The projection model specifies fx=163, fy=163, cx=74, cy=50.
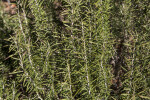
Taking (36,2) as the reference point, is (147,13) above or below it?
below

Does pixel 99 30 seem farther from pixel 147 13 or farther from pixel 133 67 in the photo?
pixel 147 13

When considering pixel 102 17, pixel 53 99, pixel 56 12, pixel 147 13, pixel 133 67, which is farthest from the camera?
pixel 56 12

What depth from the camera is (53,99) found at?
62.1 inches

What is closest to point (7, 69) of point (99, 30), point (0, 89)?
point (0, 89)

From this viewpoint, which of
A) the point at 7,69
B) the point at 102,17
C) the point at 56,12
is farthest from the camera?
the point at 7,69

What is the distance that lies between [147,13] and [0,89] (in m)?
1.66

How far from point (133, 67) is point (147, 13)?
74 centimetres

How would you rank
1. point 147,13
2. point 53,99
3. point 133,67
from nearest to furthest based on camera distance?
point 133,67 < point 53,99 < point 147,13

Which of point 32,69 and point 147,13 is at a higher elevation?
point 147,13

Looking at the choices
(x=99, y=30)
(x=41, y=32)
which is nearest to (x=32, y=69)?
(x=41, y=32)

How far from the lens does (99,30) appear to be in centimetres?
146

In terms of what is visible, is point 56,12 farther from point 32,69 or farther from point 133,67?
point 133,67

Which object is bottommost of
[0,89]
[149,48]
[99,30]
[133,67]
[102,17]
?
[0,89]

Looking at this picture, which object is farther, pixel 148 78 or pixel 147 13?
pixel 147 13
